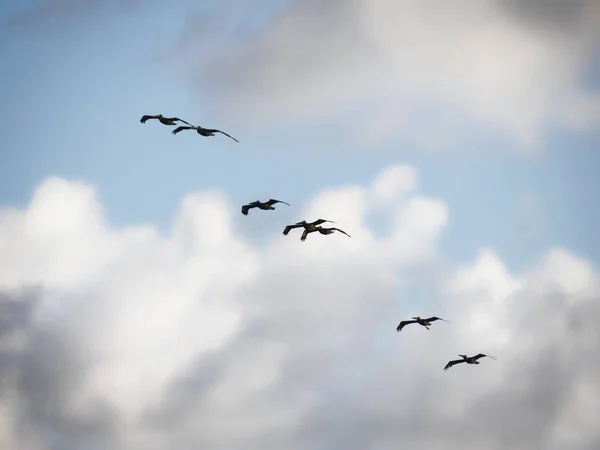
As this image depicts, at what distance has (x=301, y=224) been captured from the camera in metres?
133

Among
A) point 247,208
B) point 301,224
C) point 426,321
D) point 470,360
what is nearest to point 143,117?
point 247,208

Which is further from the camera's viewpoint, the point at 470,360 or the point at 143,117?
the point at 470,360

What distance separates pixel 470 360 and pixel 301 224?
53012 mm

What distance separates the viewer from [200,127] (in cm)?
13188

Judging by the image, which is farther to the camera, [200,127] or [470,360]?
[470,360]

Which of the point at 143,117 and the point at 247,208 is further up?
the point at 143,117

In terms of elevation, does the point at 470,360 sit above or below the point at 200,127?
below

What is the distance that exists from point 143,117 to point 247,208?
21.3m

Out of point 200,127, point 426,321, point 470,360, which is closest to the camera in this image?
point 200,127

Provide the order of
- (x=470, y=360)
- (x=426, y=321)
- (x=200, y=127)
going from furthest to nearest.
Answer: (x=470, y=360) < (x=426, y=321) < (x=200, y=127)

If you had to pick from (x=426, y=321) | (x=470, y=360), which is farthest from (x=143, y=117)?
(x=470, y=360)

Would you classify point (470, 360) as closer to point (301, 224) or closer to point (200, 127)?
point (301, 224)

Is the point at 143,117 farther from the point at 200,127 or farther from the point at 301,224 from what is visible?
the point at 301,224

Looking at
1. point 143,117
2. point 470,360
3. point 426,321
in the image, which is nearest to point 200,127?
point 143,117
